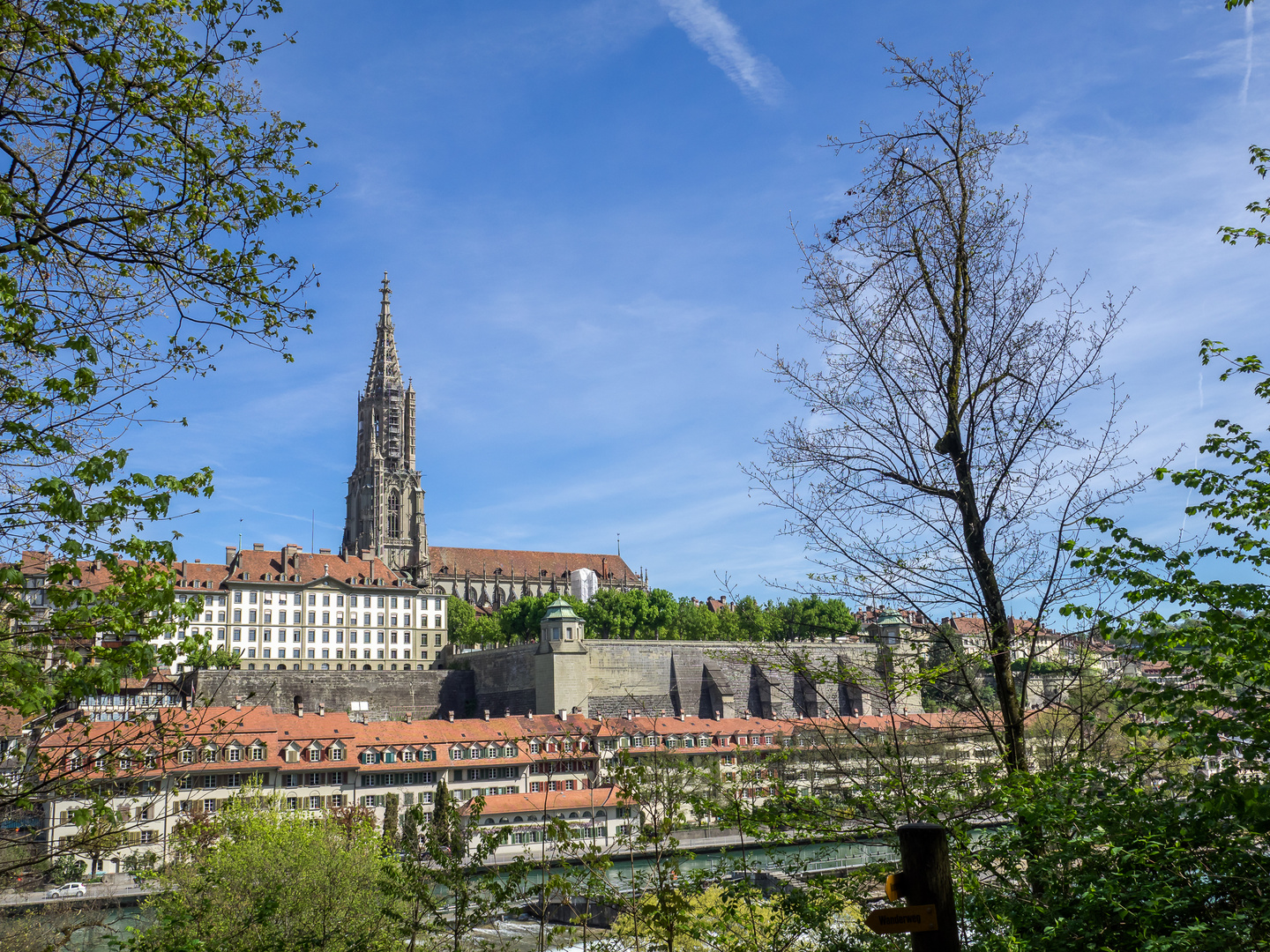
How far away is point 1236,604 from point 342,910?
2311 cm

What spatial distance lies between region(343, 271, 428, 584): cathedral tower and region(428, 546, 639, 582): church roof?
4.96m

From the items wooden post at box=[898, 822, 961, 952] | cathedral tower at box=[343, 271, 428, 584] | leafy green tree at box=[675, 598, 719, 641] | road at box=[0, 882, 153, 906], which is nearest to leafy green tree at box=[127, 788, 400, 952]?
road at box=[0, 882, 153, 906]

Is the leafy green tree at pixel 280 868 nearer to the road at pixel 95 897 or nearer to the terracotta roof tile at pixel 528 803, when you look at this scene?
the road at pixel 95 897

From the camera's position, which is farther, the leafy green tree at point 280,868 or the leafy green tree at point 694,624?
the leafy green tree at point 694,624

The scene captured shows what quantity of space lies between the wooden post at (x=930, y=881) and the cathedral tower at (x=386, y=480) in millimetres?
100043

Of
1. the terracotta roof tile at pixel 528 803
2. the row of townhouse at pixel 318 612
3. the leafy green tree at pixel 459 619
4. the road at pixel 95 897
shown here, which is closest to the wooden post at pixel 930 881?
the road at pixel 95 897

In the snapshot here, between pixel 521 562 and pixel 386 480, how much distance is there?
18963 mm

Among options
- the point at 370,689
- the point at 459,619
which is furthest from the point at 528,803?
the point at 459,619

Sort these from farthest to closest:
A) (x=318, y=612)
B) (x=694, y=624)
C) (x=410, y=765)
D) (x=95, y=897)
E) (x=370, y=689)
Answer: (x=694, y=624)
(x=318, y=612)
(x=370, y=689)
(x=410, y=765)
(x=95, y=897)

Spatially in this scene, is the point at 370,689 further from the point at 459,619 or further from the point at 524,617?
the point at 459,619

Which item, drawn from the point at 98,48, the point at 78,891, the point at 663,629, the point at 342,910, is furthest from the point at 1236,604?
the point at 663,629

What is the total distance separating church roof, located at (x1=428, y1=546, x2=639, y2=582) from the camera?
114 metres

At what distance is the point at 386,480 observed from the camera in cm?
10988

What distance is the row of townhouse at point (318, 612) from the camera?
84.0m
